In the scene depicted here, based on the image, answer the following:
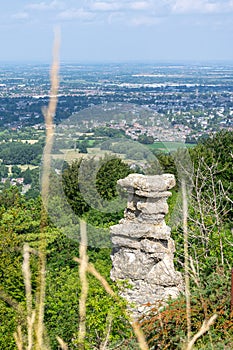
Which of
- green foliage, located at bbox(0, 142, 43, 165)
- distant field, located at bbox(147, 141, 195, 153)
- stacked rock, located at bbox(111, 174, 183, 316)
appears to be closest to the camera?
stacked rock, located at bbox(111, 174, 183, 316)

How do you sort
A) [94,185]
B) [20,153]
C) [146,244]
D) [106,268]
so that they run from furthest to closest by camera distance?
[20,153]
[94,185]
[106,268]
[146,244]

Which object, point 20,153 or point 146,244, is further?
point 20,153

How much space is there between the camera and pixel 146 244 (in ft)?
27.2

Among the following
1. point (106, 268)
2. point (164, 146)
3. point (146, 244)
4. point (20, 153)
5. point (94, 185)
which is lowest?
point (20, 153)

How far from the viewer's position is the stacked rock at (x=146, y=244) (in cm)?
812

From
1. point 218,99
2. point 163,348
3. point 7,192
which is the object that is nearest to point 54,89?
point 163,348

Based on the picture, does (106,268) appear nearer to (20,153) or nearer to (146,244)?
(146,244)

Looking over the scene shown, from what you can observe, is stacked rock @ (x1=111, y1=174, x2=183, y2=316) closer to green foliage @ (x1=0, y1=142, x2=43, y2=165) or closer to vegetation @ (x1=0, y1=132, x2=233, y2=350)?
vegetation @ (x1=0, y1=132, x2=233, y2=350)

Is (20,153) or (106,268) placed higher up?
(106,268)

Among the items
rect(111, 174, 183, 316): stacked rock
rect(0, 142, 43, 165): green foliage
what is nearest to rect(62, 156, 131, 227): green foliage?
rect(111, 174, 183, 316): stacked rock

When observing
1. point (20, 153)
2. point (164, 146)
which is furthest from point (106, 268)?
point (20, 153)

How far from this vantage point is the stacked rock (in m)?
8.12

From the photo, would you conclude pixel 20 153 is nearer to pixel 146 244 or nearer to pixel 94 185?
pixel 94 185

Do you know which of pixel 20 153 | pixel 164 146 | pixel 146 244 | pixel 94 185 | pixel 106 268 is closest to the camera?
pixel 146 244
